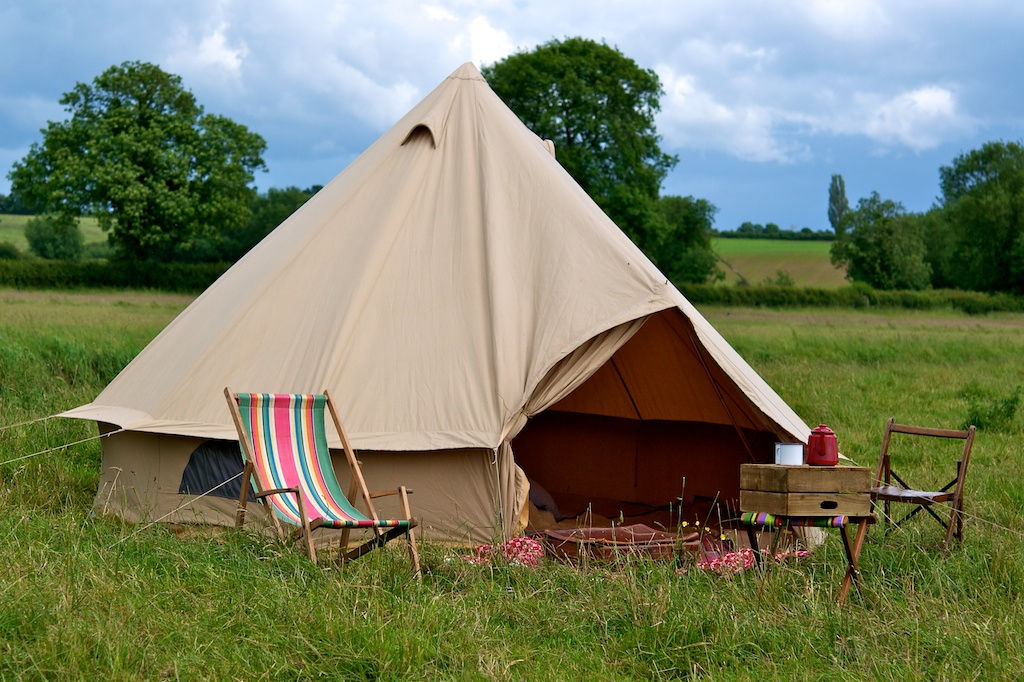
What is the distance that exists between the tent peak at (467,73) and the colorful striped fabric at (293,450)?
2373mm

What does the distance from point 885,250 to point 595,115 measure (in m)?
17.9

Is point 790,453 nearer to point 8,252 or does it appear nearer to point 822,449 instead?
point 822,449

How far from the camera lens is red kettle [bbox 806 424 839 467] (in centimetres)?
413

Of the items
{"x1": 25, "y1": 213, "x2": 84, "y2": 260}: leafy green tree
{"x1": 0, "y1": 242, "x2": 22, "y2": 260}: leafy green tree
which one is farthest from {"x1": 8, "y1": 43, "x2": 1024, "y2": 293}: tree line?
{"x1": 25, "y1": 213, "x2": 84, "y2": 260}: leafy green tree

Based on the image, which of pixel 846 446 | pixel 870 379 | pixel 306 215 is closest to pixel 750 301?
pixel 870 379

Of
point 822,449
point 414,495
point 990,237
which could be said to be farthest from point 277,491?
point 990,237

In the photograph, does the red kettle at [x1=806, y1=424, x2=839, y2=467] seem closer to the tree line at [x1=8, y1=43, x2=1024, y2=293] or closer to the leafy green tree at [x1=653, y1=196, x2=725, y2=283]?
the tree line at [x1=8, y1=43, x2=1024, y2=293]

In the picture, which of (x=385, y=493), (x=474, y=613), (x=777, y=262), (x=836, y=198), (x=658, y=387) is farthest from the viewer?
(x=836, y=198)

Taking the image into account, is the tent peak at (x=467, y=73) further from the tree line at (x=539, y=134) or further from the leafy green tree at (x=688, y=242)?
the leafy green tree at (x=688, y=242)

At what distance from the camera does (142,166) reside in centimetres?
3203

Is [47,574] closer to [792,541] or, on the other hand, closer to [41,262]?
[792,541]

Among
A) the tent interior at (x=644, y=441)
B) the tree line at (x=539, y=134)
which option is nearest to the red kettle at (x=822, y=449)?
the tent interior at (x=644, y=441)

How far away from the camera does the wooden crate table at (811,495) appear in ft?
13.2

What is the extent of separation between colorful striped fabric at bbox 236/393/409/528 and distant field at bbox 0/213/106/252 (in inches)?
1764
